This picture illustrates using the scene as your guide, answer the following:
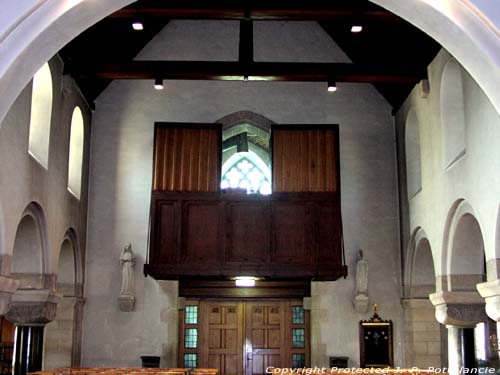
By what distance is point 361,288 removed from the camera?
14.8 metres

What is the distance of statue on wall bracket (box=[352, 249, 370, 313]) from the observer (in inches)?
581

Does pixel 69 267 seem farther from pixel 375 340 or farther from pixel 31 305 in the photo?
pixel 375 340

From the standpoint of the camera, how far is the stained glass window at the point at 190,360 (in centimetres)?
1570

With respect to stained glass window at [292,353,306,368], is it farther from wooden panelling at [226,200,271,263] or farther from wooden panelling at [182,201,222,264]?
wooden panelling at [182,201,222,264]

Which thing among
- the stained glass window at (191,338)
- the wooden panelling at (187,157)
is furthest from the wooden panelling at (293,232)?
the stained glass window at (191,338)

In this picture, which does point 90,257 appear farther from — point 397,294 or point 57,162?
point 397,294

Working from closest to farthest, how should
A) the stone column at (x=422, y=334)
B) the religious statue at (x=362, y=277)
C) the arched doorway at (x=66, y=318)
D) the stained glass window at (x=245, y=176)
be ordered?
the arched doorway at (x=66, y=318) → the stone column at (x=422, y=334) → the religious statue at (x=362, y=277) → the stained glass window at (x=245, y=176)

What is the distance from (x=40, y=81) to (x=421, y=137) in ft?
24.2

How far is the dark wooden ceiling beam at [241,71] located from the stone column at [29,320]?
171 inches

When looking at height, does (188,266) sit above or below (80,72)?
below

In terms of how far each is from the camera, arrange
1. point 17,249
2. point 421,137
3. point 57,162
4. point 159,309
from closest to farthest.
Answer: point 17,249
point 57,162
point 421,137
point 159,309

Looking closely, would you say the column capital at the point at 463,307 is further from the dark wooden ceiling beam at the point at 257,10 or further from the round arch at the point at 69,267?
the round arch at the point at 69,267

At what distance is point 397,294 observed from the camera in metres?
15.1

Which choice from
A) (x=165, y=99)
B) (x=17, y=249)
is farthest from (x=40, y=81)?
(x=165, y=99)
